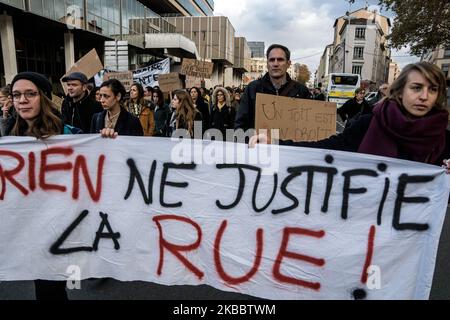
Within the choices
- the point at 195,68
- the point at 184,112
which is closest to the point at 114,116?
the point at 184,112

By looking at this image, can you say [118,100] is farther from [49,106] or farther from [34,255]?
[34,255]

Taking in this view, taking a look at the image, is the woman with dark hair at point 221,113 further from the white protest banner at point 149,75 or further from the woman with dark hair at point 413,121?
the woman with dark hair at point 413,121

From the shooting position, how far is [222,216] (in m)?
2.15

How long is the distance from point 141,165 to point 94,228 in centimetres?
51

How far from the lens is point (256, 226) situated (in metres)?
2.11

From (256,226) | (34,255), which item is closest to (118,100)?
(34,255)

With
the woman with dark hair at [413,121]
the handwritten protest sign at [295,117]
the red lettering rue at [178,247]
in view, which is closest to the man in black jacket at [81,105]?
the handwritten protest sign at [295,117]

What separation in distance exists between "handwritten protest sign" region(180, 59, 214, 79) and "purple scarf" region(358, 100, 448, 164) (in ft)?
25.6

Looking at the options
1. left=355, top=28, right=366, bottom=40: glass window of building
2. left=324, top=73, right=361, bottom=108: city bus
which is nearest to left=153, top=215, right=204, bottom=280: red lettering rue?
left=324, top=73, right=361, bottom=108: city bus

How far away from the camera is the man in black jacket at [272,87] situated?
10.3 ft

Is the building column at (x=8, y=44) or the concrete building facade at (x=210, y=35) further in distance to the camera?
the concrete building facade at (x=210, y=35)

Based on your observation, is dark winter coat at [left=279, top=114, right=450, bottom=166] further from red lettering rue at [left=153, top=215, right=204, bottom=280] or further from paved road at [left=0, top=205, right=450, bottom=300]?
paved road at [left=0, top=205, right=450, bottom=300]

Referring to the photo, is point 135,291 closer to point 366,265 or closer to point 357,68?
point 366,265

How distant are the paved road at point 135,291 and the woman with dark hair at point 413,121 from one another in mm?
1384
